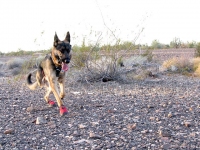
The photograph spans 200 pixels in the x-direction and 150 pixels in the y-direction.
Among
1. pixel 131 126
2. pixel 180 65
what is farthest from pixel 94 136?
pixel 180 65

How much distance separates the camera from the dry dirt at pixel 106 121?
5.11 meters

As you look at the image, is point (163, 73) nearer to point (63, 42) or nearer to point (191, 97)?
point (191, 97)

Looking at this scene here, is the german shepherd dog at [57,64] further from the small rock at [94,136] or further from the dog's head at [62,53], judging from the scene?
the small rock at [94,136]

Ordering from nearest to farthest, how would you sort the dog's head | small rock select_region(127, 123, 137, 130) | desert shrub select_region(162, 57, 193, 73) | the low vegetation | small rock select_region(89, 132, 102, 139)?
1. small rock select_region(89, 132, 102, 139)
2. small rock select_region(127, 123, 137, 130)
3. the dog's head
4. the low vegetation
5. desert shrub select_region(162, 57, 193, 73)

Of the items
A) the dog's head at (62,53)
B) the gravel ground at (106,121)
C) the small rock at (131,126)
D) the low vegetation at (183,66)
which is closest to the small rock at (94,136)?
the gravel ground at (106,121)

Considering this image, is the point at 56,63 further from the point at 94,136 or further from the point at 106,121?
the point at 94,136

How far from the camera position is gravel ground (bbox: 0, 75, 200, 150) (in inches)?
201

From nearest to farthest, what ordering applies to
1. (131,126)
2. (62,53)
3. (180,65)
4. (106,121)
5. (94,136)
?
(94,136) → (131,126) → (106,121) → (62,53) → (180,65)

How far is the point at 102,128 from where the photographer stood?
5895mm

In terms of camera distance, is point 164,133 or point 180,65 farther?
point 180,65

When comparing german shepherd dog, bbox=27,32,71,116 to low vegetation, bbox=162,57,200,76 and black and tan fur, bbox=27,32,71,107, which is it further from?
low vegetation, bbox=162,57,200,76

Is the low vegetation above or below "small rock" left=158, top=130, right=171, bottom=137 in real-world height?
above

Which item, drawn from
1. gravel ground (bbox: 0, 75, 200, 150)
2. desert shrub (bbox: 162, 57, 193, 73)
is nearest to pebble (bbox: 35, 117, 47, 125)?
gravel ground (bbox: 0, 75, 200, 150)

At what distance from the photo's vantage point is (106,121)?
21.0ft
